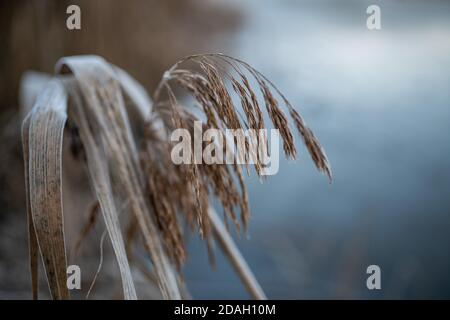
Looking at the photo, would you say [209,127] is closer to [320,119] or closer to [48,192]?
[48,192]

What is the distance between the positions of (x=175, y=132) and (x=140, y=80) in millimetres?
687

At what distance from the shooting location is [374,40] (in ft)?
3.26

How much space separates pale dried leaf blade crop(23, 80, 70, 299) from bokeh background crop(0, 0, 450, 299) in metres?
0.43

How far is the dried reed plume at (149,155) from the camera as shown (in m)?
0.49

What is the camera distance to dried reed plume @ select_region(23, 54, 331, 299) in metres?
0.49

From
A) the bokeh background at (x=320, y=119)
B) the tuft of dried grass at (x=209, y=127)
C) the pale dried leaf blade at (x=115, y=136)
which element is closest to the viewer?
the tuft of dried grass at (x=209, y=127)

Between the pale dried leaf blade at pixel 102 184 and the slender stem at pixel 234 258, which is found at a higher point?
the pale dried leaf blade at pixel 102 184

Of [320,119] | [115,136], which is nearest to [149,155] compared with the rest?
[115,136]

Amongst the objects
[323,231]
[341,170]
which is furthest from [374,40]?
[323,231]

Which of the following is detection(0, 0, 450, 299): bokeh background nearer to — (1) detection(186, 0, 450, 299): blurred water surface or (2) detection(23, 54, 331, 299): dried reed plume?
(1) detection(186, 0, 450, 299): blurred water surface

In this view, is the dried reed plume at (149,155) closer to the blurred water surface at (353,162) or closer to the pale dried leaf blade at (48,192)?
the pale dried leaf blade at (48,192)

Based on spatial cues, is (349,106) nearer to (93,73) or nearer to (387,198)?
(387,198)

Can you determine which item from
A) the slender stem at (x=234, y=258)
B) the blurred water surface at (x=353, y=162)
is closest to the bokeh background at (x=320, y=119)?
the blurred water surface at (x=353, y=162)

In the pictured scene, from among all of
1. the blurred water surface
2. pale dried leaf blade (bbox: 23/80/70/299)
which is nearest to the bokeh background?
the blurred water surface
